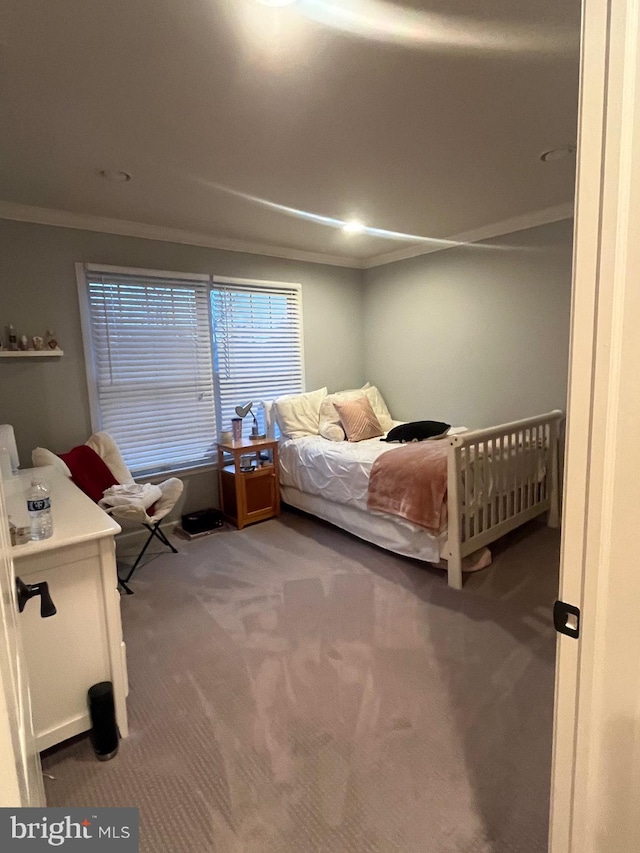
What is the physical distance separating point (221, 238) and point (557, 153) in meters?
2.50

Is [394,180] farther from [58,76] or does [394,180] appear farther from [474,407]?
[474,407]

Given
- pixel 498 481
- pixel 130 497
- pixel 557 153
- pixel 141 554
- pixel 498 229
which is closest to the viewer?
pixel 557 153

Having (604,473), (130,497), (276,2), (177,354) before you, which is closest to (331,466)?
(130,497)

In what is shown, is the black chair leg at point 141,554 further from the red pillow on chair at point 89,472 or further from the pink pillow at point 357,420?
the pink pillow at point 357,420

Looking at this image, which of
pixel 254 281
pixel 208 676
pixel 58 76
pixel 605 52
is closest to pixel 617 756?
pixel 605 52

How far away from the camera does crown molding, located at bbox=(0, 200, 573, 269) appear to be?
296 centimetres

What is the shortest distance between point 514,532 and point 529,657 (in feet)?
4.97

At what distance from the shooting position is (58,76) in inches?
64.7

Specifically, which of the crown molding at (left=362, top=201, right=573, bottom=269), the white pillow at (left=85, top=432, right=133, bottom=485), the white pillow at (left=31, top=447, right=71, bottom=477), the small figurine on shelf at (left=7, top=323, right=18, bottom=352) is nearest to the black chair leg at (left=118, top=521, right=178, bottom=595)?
the white pillow at (left=85, top=432, right=133, bottom=485)

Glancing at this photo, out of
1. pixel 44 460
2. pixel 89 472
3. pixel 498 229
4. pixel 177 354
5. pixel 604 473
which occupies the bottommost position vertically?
pixel 89 472

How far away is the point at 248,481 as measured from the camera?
3.74 meters

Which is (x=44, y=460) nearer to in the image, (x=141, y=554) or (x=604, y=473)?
(x=141, y=554)

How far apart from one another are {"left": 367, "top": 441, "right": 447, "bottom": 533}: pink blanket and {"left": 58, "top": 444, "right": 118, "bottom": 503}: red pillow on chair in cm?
177

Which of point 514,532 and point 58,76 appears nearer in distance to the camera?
point 58,76
